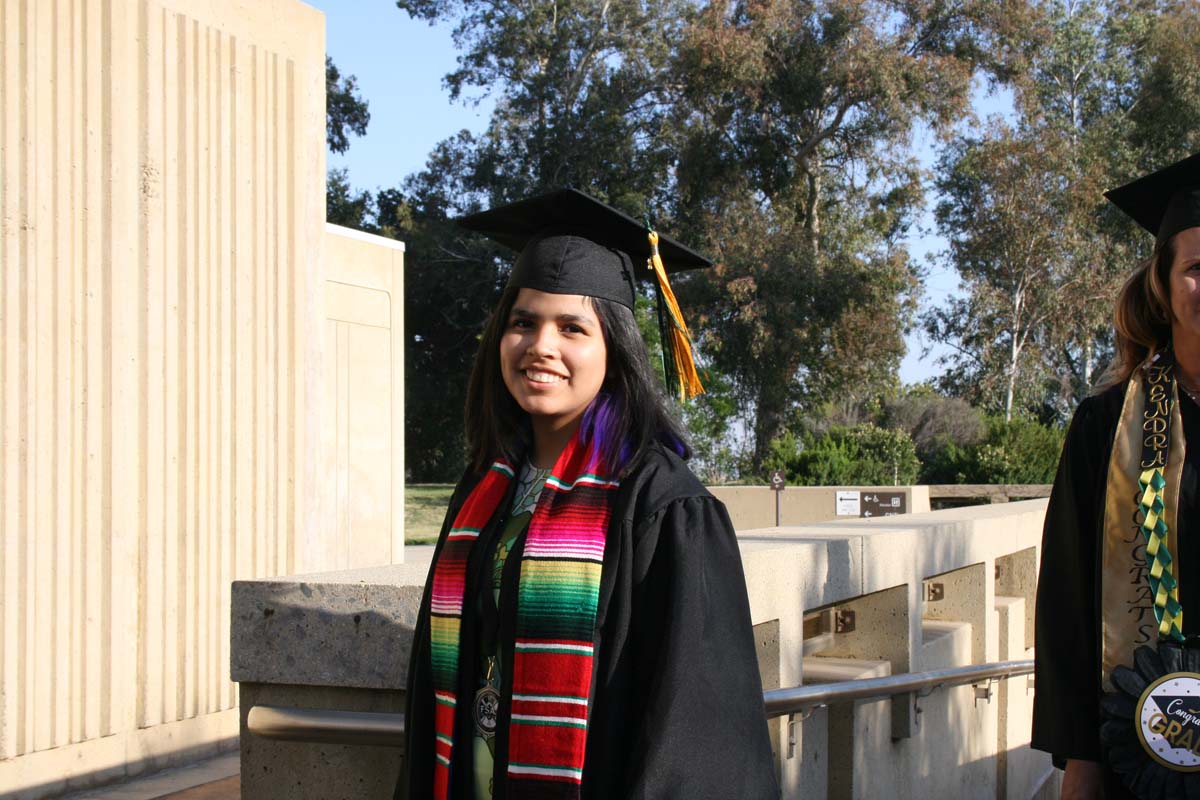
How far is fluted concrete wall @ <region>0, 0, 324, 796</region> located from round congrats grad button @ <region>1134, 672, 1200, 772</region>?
4.84 metres

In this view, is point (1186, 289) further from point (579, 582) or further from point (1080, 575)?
point (579, 582)

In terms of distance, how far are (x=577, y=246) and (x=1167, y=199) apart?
141 centimetres

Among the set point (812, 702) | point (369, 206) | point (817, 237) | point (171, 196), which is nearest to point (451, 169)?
point (369, 206)

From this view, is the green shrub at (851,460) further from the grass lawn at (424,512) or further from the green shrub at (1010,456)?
the grass lawn at (424,512)

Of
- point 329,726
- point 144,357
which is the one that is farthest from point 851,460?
point 329,726

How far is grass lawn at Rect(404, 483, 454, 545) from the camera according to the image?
85.8 ft

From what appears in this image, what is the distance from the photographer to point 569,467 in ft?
7.48

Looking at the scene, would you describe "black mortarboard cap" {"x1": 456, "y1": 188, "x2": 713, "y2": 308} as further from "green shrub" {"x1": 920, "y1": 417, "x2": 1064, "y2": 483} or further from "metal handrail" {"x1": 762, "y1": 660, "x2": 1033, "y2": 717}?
"green shrub" {"x1": 920, "y1": 417, "x2": 1064, "y2": 483}

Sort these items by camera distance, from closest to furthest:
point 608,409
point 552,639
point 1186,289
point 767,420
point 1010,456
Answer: point 552,639
point 608,409
point 1186,289
point 1010,456
point 767,420

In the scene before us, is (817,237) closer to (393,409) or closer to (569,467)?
(393,409)

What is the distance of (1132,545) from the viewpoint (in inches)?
102

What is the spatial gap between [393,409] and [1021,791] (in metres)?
4.91

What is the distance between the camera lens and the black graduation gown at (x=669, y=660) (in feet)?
6.41

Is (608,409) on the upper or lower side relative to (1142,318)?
lower
